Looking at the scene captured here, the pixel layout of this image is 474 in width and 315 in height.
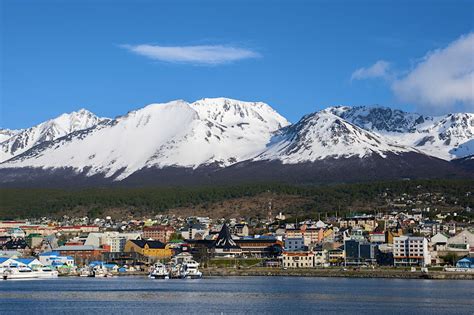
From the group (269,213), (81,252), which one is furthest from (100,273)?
(269,213)

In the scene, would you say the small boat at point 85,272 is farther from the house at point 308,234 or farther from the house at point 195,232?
the house at point 195,232

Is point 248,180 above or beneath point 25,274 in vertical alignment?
above

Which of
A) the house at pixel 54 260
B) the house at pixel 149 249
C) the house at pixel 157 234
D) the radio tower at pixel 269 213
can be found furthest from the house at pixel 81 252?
the radio tower at pixel 269 213

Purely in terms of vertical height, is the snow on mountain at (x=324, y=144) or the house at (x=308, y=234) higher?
the snow on mountain at (x=324, y=144)

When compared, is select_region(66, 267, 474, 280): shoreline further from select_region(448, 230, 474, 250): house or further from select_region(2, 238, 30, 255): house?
select_region(2, 238, 30, 255): house

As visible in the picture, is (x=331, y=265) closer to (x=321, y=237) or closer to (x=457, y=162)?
(x=321, y=237)

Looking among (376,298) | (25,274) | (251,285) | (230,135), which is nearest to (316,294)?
(376,298)
